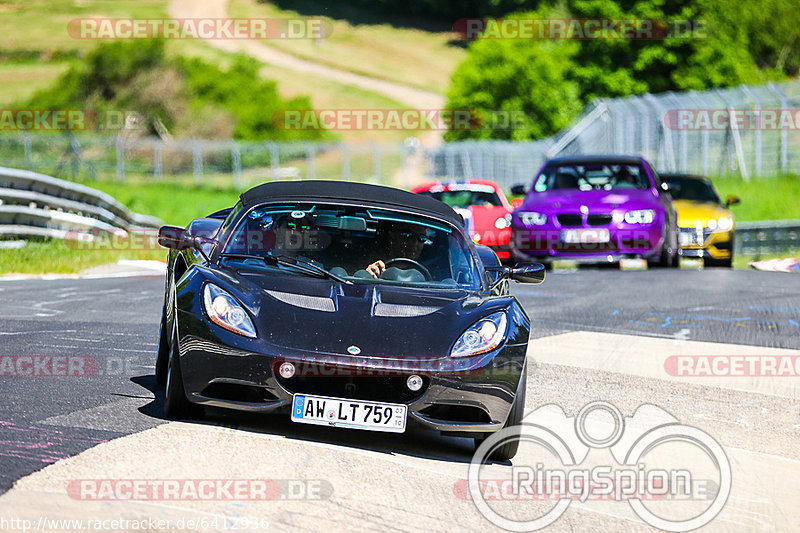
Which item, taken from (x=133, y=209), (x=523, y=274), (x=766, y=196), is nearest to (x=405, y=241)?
(x=523, y=274)

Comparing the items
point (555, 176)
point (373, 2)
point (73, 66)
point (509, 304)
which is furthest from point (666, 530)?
point (373, 2)

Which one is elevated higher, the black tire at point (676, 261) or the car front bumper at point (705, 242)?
the car front bumper at point (705, 242)

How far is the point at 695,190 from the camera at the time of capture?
21641 mm

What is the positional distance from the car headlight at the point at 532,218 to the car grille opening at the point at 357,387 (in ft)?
38.0

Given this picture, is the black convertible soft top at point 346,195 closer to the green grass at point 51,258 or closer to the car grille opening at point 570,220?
the green grass at point 51,258

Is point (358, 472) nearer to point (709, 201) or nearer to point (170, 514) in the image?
point (170, 514)

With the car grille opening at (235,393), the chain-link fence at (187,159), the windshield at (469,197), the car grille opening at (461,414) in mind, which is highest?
the chain-link fence at (187,159)

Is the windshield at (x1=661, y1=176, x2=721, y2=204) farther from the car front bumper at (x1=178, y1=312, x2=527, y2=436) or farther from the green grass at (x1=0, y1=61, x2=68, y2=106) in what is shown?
the green grass at (x1=0, y1=61, x2=68, y2=106)

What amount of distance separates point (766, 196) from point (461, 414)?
1085 inches

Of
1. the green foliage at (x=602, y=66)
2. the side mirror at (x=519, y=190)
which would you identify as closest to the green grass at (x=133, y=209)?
the side mirror at (x=519, y=190)

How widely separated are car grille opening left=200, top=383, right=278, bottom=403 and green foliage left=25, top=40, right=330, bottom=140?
65.7 meters

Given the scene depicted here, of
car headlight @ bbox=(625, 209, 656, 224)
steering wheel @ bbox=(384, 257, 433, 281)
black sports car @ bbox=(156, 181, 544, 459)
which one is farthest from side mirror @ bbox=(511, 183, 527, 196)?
black sports car @ bbox=(156, 181, 544, 459)

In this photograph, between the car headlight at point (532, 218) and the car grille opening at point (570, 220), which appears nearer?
the car grille opening at point (570, 220)

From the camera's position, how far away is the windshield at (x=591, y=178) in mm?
18531
